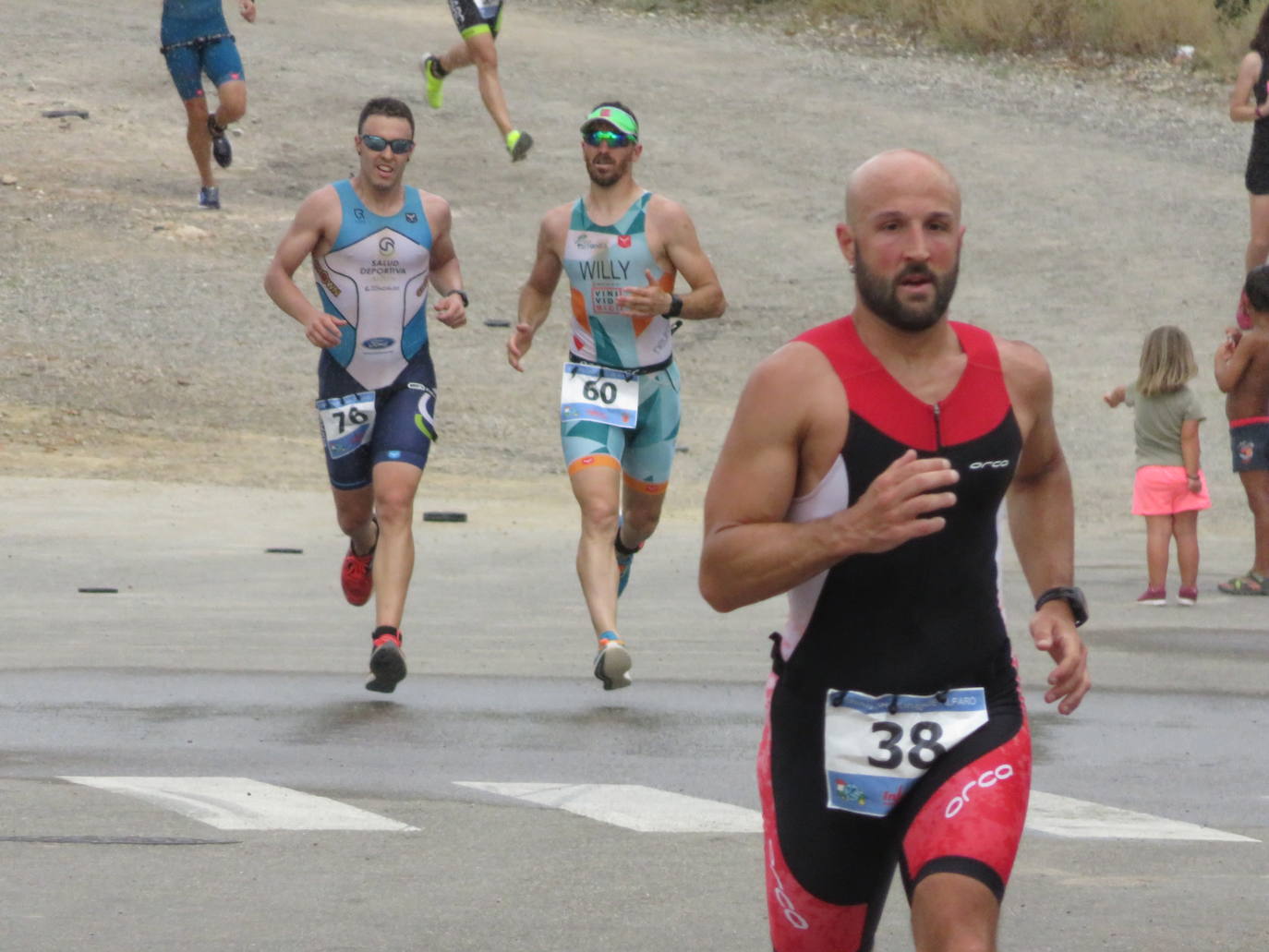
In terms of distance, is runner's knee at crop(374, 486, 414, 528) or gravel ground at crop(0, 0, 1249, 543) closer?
runner's knee at crop(374, 486, 414, 528)

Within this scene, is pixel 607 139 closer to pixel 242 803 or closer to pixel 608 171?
pixel 608 171

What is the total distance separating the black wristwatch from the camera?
482cm

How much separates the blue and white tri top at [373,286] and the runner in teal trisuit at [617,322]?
0.65 metres

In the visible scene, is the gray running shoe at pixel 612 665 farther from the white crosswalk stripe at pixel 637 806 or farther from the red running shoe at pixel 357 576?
the red running shoe at pixel 357 576

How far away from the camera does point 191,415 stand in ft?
61.3

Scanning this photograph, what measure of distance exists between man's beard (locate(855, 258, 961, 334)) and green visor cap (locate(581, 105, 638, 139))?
5.50 meters

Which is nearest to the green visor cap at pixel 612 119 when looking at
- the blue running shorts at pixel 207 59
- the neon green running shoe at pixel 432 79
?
the neon green running shoe at pixel 432 79

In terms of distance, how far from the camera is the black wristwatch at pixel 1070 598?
4.82m

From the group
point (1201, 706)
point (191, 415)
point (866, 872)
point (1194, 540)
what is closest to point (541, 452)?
point (191, 415)

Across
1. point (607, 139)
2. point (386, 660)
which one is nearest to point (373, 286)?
point (607, 139)

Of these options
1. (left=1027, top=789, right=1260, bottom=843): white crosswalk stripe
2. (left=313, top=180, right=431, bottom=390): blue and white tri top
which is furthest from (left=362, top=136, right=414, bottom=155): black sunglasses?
(left=1027, top=789, right=1260, bottom=843): white crosswalk stripe

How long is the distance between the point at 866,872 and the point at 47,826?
335 centimetres

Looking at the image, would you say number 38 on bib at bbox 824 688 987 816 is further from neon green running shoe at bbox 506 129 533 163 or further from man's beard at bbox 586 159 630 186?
neon green running shoe at bbox 506 129 533 163

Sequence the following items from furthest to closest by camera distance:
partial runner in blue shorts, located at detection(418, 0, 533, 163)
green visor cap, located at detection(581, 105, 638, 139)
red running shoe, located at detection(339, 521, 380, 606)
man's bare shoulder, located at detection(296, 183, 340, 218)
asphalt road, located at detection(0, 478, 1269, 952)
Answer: partial runner in blue shorts, located at detection(418, 0, 533, 163) → red running shoe, located at detection(339, 521, 380, 606) → man's bare shoulder, located at detection(296, 183, 340, 218) → green visor cap, located at detection(581, 105, 638, 139) → asphalt road, located at detection(0, 478, 1269, 952)
